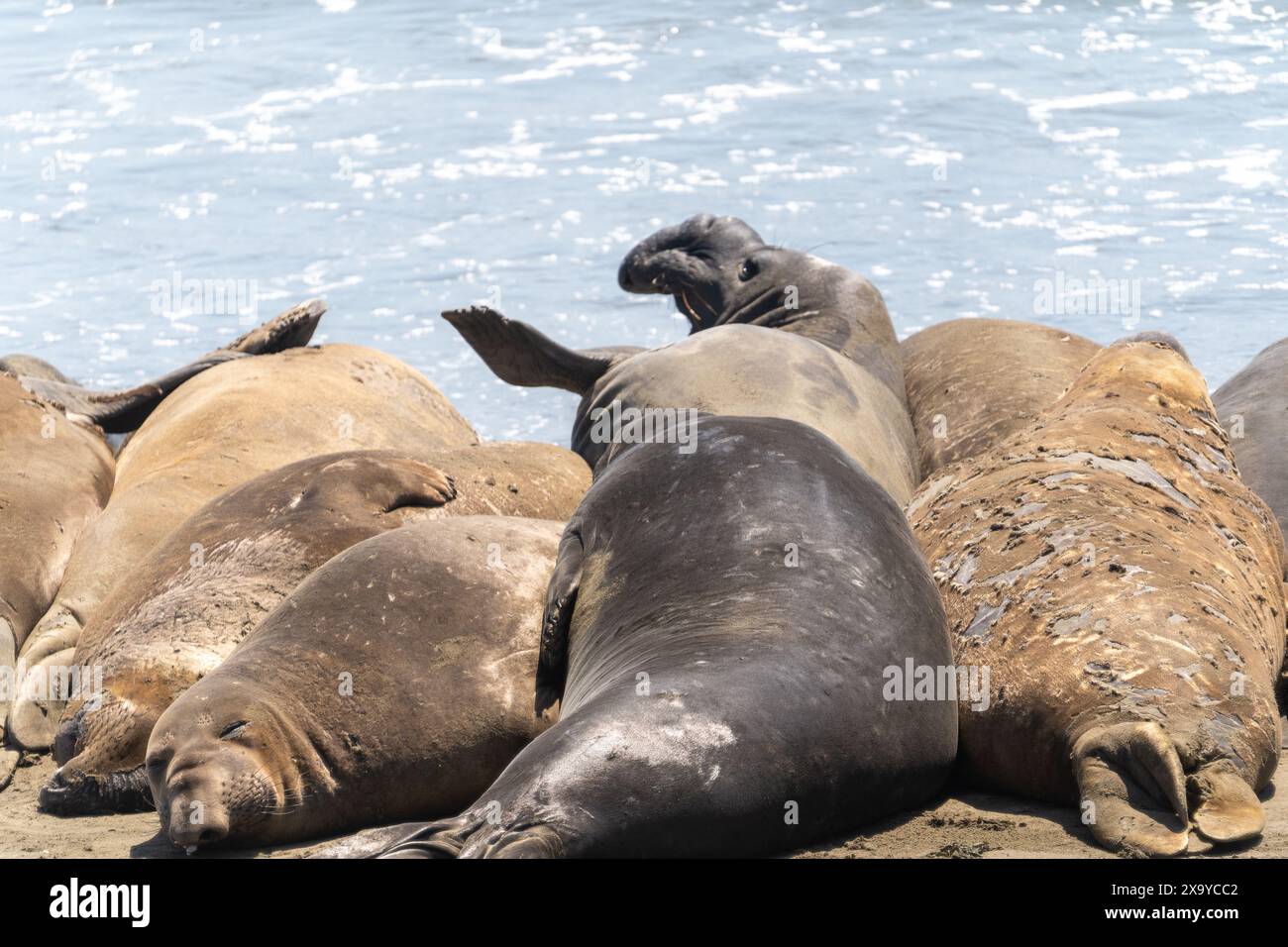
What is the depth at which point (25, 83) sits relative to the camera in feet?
69.1

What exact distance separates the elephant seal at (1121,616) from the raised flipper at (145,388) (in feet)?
13.1

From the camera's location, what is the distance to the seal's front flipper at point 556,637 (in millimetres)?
3857

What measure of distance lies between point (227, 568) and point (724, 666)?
6.53ft

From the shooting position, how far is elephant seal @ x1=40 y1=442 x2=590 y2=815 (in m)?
4.20

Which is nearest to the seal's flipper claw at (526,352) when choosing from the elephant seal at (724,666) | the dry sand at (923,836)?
the elephant seal at (724,666)

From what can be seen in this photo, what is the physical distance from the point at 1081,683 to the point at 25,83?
20200mm

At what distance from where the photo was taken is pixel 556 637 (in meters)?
3.86

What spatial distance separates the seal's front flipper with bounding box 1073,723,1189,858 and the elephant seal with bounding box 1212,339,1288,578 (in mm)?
1791

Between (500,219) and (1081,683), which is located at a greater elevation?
(1081,683)

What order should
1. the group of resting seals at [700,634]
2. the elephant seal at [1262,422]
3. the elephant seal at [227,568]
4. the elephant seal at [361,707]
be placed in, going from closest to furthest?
the group of resting seals at [700,634]
the elephant seal at [361,707]
the elephant seal at [227,568]
the elephant seal at [1262,422]

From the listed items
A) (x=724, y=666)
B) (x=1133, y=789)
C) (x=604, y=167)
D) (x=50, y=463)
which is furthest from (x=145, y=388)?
(x=604, y=167)

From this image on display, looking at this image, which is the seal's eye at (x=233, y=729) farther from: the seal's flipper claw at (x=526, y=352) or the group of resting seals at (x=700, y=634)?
the seal's flipper claw at (x=526, y=352)

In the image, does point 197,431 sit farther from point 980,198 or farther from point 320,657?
point 980,198
